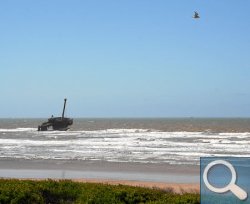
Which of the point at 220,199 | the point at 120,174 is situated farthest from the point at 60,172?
the point at 220,199

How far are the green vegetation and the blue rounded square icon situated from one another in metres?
4.16

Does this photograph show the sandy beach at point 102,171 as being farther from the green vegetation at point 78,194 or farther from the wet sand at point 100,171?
the green vegetation at point 78,194

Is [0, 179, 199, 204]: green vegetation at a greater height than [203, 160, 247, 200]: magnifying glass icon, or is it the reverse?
[203, 160, 247, 200]: magnifying glass icon

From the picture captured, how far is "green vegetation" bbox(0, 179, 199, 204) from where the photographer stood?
951cm

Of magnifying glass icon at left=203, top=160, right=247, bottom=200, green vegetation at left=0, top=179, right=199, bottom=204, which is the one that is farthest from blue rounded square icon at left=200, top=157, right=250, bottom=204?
green vegetation at left=0, top=179, right=199, bottom=204

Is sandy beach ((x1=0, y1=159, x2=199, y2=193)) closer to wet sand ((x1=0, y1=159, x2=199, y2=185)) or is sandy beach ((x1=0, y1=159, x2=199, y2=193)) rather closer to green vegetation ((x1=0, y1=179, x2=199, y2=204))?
wet sand ((x1=0, y1=159, x2=199, y2=185))

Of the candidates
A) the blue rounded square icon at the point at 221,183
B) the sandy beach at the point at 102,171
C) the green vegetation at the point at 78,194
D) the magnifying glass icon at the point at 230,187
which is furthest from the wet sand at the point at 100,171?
the magnifying glass icon at the point at 230,187

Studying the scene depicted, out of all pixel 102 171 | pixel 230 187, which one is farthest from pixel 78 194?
pixel 102 171

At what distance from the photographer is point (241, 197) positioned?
4570 mm

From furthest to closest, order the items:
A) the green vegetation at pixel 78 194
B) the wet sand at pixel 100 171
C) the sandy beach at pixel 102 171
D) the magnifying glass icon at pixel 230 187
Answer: the wet sand at pixel 100 171, the sandy beach at pixel 102 171, the green vegetation at pixel 78 194, the magnifying glass icon at pixel 230 187

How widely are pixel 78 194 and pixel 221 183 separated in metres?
6.36

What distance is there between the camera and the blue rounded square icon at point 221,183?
4527 millimetres

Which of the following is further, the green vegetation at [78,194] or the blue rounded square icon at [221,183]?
the green vegetation at [78,194]

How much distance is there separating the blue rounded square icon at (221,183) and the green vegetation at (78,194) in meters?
4.16
